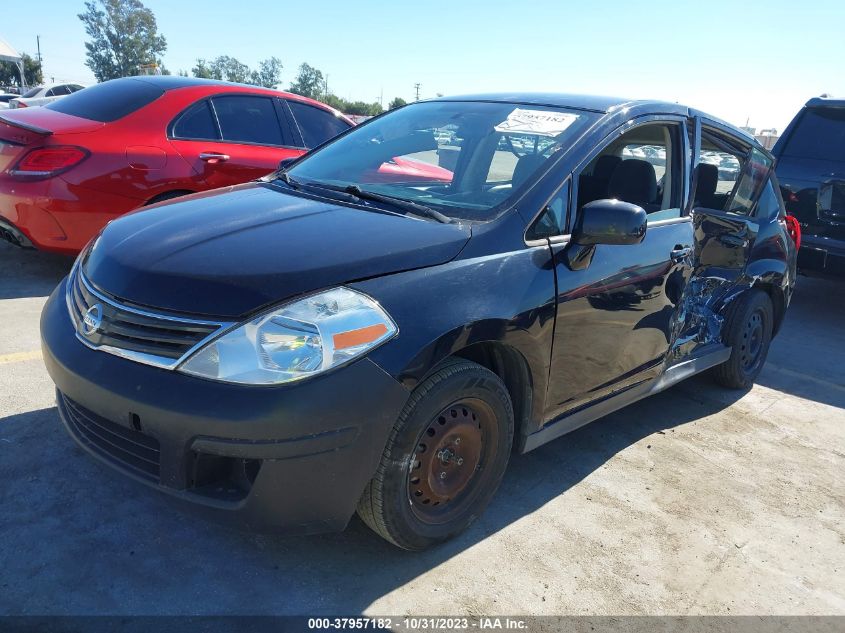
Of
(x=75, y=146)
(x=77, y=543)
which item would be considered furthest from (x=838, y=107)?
(x=77, y=543)

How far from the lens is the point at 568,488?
120 inches

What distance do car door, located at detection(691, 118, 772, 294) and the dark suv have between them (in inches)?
96.3

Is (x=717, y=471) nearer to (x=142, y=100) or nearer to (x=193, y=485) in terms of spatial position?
(x=193, y=485)

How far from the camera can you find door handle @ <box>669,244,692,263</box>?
3.24 m

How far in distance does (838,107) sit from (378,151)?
5627 millimetres

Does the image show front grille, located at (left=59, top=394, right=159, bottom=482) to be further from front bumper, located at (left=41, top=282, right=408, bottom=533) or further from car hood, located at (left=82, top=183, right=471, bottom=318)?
car hood, located at (left=82, top=183, right=471, bottom=318)

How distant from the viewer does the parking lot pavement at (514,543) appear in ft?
7.22

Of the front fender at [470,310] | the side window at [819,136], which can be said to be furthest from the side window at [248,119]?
the side window at [819,136]

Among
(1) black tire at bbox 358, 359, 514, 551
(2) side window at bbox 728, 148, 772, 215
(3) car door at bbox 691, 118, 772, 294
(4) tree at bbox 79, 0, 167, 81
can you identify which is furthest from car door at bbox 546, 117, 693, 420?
(4) tree at bbox 79, 0, 167, 81

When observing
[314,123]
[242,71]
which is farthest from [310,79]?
[314,123]

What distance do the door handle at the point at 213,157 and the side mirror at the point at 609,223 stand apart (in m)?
3.56

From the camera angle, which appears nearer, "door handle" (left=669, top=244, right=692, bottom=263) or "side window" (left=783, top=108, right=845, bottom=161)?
"door handle" (left=669, top=244, right=692, bottom=263)

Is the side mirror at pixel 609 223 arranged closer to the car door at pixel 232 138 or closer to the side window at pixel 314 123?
the car door at pixel 232 138

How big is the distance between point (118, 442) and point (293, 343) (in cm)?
70
